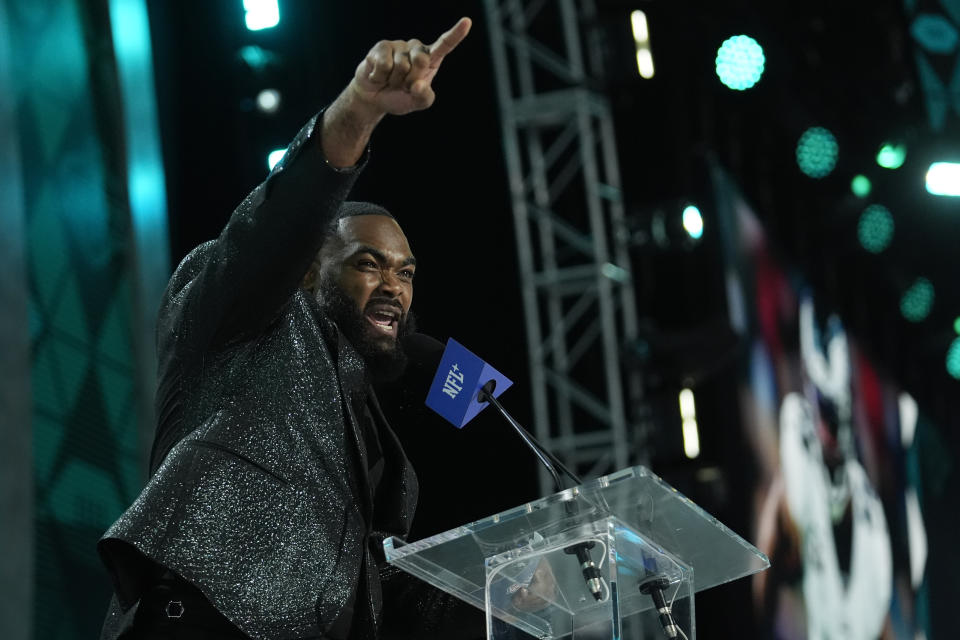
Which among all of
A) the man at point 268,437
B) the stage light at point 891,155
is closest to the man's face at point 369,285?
the man at point 268,437

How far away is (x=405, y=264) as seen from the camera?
2498 millimetres

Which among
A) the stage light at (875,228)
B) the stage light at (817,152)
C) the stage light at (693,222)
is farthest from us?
the stage light at (875,228)

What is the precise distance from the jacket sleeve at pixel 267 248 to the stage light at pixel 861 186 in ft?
18.7

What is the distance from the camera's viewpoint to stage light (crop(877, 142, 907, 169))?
7.45m

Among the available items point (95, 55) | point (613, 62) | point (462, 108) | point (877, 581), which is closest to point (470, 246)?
point (462, 108)

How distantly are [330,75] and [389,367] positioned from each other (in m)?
3.23

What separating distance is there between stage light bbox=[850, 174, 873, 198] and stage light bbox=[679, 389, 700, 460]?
7.30ft

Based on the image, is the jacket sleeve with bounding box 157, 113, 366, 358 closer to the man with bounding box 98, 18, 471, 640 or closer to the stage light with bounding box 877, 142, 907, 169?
the man with bounding box 98, 18, 471, 640

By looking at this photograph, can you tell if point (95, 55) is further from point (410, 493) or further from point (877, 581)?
point (877, 581)

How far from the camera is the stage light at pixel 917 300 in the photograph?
7.98m

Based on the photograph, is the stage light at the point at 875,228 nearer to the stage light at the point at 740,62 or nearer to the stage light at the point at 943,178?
the stage light at the point at 943,178

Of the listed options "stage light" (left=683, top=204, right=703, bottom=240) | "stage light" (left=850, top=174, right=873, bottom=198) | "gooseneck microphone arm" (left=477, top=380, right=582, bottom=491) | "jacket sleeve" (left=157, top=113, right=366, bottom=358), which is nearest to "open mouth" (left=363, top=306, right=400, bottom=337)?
"gooseneck microphone arm" (left=477, top=380, right=582, bottom=491)

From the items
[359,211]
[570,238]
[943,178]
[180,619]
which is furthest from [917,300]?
[180,619]

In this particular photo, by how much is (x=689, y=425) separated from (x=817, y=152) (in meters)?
2.20
